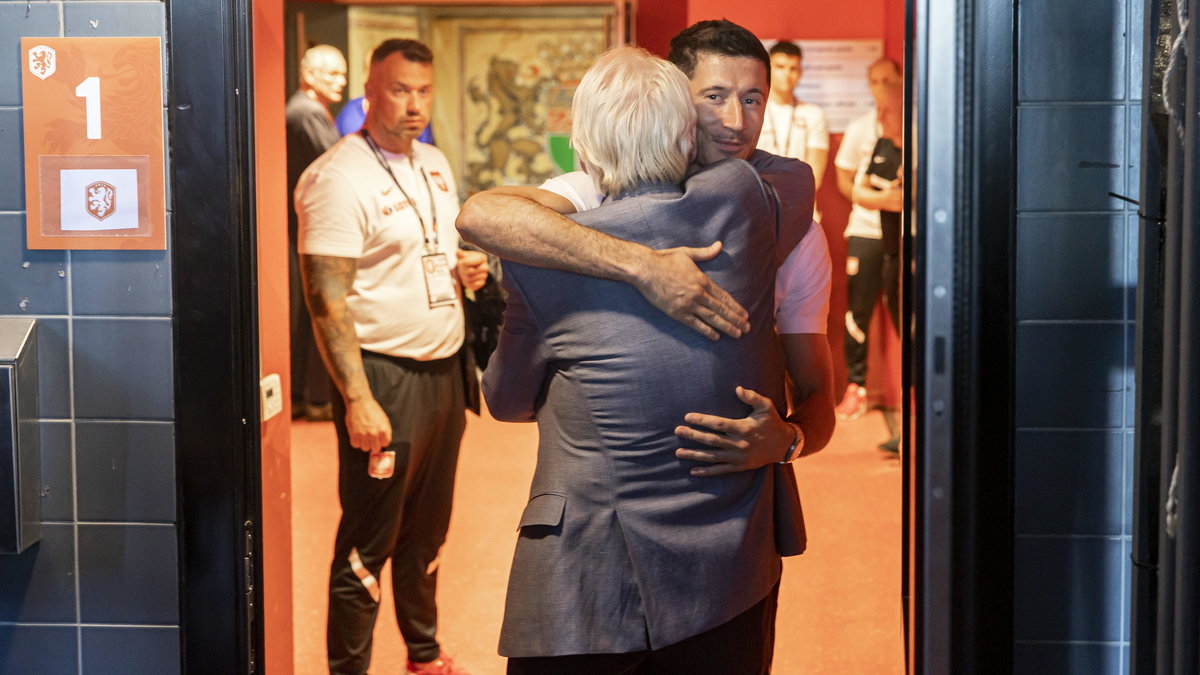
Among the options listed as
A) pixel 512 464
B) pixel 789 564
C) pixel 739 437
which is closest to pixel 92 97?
pixel 739 437

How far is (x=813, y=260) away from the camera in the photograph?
77.9 inches

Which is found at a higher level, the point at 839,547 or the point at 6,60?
the point at 6,60

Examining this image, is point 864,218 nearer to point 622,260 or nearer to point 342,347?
point 342,347

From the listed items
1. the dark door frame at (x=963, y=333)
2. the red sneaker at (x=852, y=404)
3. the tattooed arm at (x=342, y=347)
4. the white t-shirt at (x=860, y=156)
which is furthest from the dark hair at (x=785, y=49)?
the dark door frame at (x=963, y=333)

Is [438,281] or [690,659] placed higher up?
[438,281]

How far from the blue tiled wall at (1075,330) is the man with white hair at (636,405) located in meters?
0.54

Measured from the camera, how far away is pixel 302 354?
20.8ft

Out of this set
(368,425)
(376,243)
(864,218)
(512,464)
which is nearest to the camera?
(368,425)

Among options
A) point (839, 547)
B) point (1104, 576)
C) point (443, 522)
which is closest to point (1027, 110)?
point (1104, 576)

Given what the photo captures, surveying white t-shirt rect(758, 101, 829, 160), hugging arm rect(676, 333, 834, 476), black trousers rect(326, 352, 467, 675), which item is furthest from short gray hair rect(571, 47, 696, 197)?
white t-shirt rect(758, 101, 829, 160)

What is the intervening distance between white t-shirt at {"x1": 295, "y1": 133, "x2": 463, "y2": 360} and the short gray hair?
59.9 inches

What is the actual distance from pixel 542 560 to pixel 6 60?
52.8 inches

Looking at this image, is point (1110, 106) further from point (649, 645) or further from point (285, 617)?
point (285, 617)

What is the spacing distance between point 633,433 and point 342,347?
1.60 metres
